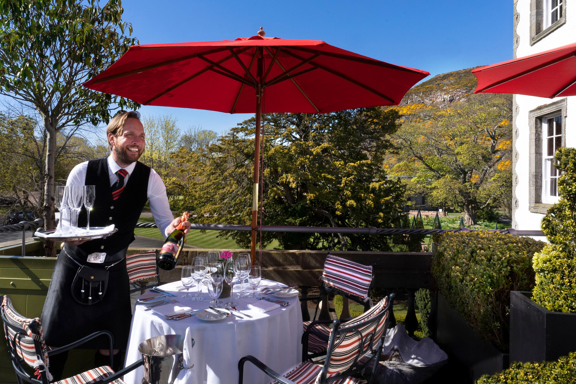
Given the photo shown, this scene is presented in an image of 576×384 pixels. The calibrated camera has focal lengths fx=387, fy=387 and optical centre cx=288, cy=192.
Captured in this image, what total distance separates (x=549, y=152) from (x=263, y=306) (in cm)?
1026

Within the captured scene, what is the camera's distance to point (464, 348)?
2818 millimetres

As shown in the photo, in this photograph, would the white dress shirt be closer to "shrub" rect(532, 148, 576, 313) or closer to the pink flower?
the pink flower

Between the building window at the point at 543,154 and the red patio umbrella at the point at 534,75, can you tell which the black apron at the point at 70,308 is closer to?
the red patio umbrella at the point at 534,75

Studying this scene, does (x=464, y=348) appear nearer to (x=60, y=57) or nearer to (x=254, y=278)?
(x=254, y=278)

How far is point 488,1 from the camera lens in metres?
110

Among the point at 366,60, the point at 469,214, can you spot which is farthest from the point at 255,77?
the point at 469,214

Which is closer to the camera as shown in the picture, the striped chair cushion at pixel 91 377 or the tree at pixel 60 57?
the striped chair cushion at pixel 91 377

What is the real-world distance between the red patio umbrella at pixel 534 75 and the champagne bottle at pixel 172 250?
2268 millimetres

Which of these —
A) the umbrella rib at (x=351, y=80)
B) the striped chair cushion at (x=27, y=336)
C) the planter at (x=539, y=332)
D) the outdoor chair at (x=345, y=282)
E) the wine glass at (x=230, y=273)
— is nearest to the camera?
the striped chair cushion at (x=27, y=336)

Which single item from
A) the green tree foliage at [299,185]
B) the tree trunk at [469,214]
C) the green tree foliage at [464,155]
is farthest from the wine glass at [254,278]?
the tree trunk at [469,214]

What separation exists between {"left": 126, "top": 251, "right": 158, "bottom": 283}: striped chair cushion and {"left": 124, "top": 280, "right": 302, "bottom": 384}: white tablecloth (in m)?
0.97

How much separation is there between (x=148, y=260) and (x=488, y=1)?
13351cm

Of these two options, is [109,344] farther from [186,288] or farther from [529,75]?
[529,75]

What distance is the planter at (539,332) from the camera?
1.73 metres
